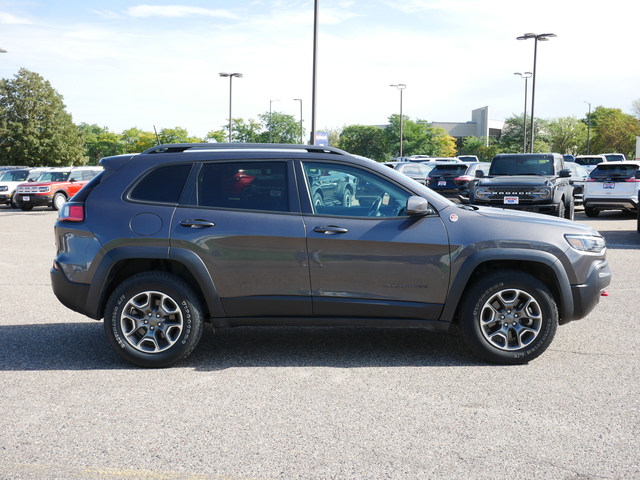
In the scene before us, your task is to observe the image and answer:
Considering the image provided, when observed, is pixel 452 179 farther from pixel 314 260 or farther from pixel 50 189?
pixel 314 260

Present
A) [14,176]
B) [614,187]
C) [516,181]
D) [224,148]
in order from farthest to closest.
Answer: [14,176] < [614,187] < [516,181] < [224,148]

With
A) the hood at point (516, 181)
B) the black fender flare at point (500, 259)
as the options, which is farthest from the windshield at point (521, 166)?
the black fender flare at point (500, 259)

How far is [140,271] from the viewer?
5.73m

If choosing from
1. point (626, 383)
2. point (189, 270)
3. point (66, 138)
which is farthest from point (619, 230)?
point (66, 138)

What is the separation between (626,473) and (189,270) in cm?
330

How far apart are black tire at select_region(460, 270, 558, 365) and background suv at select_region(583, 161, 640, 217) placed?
15.5m

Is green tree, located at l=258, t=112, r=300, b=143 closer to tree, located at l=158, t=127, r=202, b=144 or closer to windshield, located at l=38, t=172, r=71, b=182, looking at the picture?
tree, located at l=158, t=127, r=202, b=144

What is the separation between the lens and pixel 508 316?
5.50 metres

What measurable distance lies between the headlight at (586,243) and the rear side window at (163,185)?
3.00m

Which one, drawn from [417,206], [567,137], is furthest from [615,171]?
[567,137]

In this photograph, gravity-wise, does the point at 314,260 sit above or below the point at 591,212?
above

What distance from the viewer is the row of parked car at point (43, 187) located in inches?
1060

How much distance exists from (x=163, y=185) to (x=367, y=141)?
81856 millimetres

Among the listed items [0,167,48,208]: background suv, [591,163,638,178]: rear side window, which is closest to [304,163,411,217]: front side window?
[591,163,638,178]: rear side window
